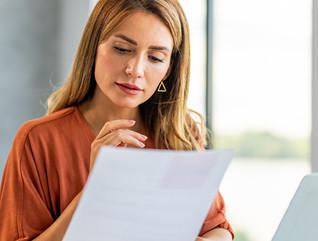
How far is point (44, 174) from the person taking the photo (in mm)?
1326

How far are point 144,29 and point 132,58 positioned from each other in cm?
8

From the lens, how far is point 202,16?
3.20 metres

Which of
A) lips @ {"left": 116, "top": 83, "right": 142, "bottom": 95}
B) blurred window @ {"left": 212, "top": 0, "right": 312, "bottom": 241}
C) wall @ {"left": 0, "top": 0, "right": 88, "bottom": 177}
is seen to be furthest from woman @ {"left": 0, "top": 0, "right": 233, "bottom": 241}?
wall @ {"left": 0, "top": 0, "right": 88, "bottom": 177}

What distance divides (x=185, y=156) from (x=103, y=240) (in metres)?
0.21

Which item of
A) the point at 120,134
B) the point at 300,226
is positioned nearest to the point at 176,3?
the point at 120,134

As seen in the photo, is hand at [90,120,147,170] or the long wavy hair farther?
the long wavy hair

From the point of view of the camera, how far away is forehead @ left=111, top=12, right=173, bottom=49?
1.30m

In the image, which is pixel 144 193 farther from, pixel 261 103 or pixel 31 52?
pixel 31 52

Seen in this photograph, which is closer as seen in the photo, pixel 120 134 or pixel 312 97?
pixel 120 134

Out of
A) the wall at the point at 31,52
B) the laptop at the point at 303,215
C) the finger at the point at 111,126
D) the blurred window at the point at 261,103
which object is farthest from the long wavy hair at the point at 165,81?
the wall at the point at 31,52

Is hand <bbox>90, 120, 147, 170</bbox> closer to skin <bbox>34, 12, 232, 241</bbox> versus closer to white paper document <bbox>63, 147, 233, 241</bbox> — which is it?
skin <bbox>34, 12, 232, 241</bbox>

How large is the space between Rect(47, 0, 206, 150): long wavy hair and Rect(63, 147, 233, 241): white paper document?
2.00 ft

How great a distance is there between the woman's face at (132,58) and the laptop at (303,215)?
510 millimetres

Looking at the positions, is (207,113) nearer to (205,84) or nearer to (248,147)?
(205,84)
